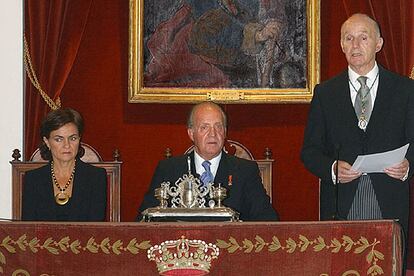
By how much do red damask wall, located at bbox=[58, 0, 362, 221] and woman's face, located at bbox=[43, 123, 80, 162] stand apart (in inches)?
86.2

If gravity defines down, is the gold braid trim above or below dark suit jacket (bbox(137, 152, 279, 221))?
above

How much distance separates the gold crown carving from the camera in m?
3.34

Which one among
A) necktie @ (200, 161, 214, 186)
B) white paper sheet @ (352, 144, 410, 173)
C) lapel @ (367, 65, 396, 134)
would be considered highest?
lapel @ (367, 65, 396, 134)

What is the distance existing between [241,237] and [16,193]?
281 cm

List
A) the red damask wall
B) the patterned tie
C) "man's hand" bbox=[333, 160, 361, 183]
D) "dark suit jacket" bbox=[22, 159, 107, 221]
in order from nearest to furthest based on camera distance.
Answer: "man's hand" bbox=[333, 160, 361, 183]
the patterned tie
"dark suit jacket" bbox=[22, 159, 107, 221]
the red damask wall

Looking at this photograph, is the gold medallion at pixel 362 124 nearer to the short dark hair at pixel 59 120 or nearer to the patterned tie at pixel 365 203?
the patterned tie at pixel 365 203

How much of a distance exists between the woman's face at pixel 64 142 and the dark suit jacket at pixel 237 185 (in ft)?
1.87

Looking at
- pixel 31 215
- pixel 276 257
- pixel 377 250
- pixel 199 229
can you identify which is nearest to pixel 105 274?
pixel 199 229

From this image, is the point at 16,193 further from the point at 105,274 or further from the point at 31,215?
the point at 105,274

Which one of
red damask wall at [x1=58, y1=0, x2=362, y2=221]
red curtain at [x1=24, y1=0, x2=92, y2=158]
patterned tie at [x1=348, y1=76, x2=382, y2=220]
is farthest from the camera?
red damask wall at [x1=58, y1=0, x2=362, y2=221]

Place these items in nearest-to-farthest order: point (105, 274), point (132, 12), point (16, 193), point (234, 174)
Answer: point (105, 274)
point (234, 174)
point (16, 193)
point (132, 12)

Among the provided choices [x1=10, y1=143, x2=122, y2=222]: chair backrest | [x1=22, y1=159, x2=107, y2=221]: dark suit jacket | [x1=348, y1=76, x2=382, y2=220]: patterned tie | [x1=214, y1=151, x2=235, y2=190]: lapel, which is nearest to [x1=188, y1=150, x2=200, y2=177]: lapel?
[x1=214, y1=151, x2=235, y2=190]: lapel

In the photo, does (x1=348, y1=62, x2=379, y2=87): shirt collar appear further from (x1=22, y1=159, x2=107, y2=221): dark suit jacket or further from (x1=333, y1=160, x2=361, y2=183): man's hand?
(x1=22, y1=159, x2=107, y2=221): dark suit jacket

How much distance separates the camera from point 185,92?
269 inches
